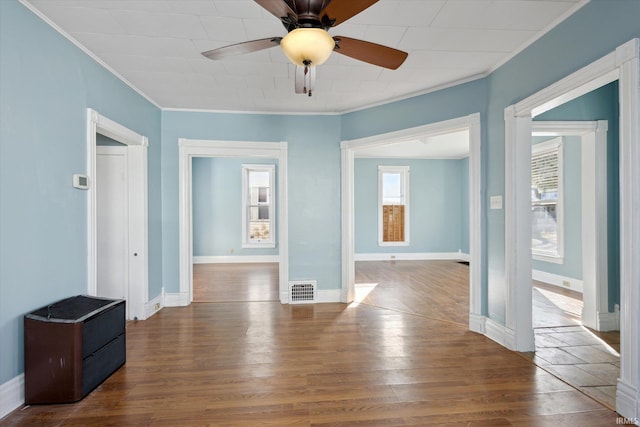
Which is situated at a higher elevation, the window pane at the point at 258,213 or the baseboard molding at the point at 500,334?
the window pane at the point at 258,213

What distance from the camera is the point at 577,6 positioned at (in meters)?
2.24

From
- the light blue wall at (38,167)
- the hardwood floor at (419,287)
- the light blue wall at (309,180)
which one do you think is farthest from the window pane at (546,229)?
the light blue wall at (38,167)

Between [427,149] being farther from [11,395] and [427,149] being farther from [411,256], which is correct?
[11,395]

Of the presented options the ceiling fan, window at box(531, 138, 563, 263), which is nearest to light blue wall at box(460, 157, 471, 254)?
A: window at box(531, 138, 563, 263)

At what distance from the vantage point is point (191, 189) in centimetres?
451

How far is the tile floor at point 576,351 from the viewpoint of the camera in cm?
237

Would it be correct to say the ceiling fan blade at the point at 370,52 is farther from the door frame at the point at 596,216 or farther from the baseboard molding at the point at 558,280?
the baseboard molding at the point at 558,280

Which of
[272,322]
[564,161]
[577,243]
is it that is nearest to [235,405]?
[272,322]

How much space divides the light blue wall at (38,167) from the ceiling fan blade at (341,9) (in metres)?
2.08

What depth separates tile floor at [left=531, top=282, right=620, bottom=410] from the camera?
93.3 inches

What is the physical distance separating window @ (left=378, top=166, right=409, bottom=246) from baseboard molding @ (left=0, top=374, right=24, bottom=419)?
734 cm

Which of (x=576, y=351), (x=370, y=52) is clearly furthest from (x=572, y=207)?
(x=370, y=52)

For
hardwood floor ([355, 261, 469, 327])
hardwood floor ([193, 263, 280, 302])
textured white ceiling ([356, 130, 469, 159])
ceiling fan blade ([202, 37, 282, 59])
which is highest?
textured white ceiling ([356, 130, 469, 159])

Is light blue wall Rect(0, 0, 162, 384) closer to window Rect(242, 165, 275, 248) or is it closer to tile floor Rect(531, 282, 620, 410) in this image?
tile floor Rect(531, 282, 620, 410)
